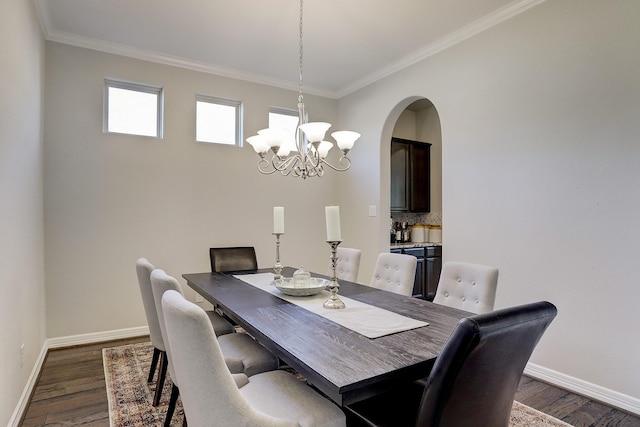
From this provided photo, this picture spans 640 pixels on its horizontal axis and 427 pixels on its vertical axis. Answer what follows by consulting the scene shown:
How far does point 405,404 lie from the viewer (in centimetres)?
148

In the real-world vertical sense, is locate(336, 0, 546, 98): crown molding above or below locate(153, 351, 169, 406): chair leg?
above

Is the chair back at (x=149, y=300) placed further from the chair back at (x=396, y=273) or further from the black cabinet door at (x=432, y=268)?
the black cabinet door at (x=432, y=268)

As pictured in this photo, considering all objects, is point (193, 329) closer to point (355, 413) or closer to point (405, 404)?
point (355, 413)

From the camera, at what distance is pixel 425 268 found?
14.0 ft

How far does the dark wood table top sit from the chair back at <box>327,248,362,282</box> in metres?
0.75

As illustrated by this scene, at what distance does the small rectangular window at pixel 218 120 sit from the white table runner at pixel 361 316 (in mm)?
2417

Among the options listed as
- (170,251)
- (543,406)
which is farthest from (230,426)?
(170,251)

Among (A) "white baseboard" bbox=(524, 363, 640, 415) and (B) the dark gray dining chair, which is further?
(A) "white baseboard" bbox=(524, 363, 640, 415)

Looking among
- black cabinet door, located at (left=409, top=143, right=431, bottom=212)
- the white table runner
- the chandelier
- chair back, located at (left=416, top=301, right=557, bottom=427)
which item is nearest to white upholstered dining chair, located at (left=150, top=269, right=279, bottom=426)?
the white table runner

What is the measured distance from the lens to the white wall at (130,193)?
3.32 meters

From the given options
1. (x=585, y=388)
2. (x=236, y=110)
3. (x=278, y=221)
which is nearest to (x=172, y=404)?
(x=278, y=221)

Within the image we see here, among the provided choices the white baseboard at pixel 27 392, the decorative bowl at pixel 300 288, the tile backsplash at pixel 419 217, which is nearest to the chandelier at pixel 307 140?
the decorative bowl at pixel 300 288

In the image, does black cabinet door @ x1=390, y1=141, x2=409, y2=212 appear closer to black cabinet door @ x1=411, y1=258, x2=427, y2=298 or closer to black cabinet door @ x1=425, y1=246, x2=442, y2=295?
black cabinet door @ x1=425, y1=246, x2=442, y2=295

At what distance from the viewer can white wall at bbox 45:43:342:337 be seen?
131 inches
